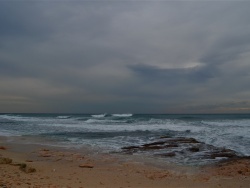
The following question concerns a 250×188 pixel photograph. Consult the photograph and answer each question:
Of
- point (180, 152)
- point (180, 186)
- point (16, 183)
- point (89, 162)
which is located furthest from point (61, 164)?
point (180, 152)

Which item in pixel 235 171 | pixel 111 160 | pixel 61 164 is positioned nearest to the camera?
pixel 235 171

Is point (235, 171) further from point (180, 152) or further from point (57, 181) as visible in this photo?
point (57, 181)

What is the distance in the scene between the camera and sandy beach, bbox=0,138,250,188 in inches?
255

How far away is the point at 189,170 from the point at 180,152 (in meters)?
3.77

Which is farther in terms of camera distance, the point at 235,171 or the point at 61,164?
the point at 61,164

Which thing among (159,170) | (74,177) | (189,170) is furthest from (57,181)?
(189,170)

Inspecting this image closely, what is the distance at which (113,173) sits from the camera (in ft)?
26.0

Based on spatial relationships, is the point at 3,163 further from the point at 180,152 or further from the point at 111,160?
the point at 180,152

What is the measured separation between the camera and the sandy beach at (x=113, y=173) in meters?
6.48

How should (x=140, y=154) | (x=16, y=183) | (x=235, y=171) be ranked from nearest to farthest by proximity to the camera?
(x=16, y=183), (x=235, y=171), (x=140, y=154)

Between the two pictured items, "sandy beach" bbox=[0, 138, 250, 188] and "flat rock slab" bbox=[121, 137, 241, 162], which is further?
"flat rock slab" bbox=[121, 137, 241, 162]

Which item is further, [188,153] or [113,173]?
[188,153]

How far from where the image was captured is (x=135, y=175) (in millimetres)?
7691

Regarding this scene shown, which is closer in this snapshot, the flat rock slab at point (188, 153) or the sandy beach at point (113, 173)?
the sandy beach at point (113, 173)
